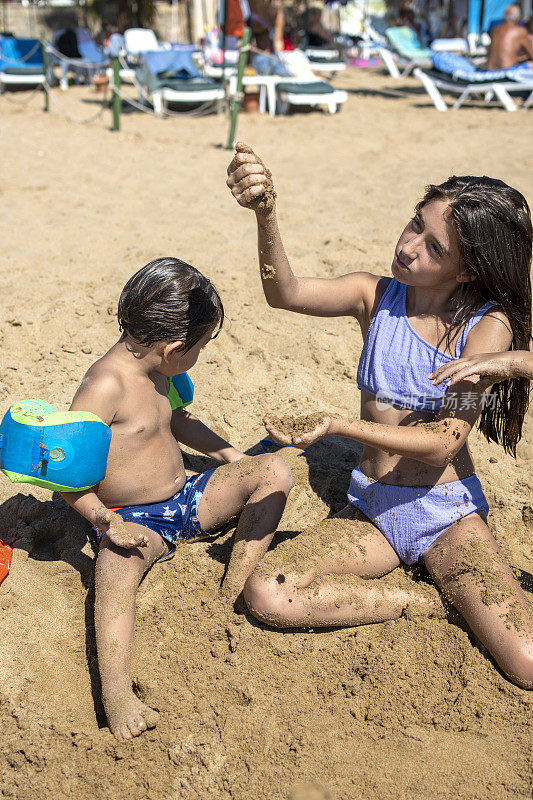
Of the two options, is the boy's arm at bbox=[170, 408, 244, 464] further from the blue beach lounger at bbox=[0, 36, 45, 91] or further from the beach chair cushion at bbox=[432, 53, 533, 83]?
the blue beach lounger at bbox=[0, 36, 45, 91]

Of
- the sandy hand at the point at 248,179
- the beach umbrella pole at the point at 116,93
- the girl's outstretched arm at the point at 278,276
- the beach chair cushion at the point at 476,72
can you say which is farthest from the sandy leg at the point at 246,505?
the beach chair cushion at the point at 476,72

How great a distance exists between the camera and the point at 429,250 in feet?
7.55

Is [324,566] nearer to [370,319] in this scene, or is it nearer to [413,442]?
[413,442]

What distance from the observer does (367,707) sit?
6.89 feet

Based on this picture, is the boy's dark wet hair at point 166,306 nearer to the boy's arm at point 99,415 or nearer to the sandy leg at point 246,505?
the boy's arm at point 99,415

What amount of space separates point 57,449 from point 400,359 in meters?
1.17

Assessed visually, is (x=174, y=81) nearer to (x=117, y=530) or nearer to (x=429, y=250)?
(x=429, y=250)

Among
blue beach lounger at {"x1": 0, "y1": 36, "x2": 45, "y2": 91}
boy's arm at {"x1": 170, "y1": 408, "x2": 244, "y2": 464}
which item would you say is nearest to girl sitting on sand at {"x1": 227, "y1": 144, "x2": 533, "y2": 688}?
boy's arm at {"x1": 170, "y1": 408, "x2": 244, "y2": 464}

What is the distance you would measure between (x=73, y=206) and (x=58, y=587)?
13.1ft

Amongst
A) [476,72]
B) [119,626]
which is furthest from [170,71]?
[119,626]

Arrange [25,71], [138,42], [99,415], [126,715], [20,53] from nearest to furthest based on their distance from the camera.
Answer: [126,715] < [99,415] < [25,71] < [138,42] < [20,53]

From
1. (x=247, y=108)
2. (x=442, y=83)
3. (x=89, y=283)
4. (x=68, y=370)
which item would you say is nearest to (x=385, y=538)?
(x=68, y=370)

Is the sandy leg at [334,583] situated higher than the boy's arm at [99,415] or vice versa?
the boy's arm at [99,415]

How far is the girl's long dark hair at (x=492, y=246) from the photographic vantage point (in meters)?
2.24
